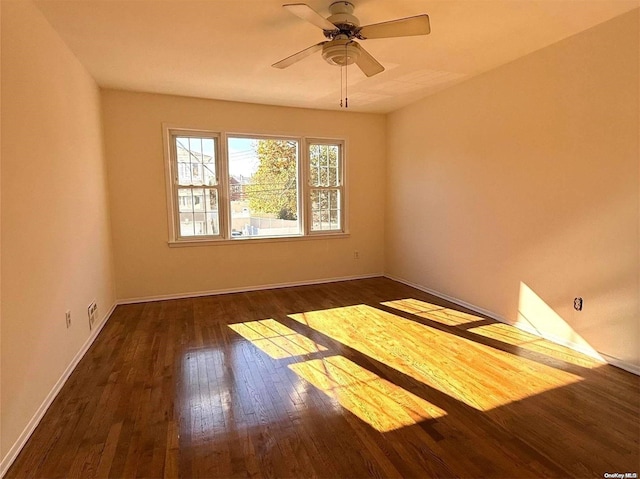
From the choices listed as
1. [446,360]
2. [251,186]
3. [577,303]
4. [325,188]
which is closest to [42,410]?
[446,360]

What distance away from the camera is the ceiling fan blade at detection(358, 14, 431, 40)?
2.04 metres

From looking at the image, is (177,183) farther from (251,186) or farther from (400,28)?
(400,28)

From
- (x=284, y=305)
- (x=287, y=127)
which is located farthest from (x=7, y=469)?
(x=287, y=127)

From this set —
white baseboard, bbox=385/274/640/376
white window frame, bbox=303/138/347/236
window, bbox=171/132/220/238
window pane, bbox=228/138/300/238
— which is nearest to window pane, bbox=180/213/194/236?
window, bbox=171/132/220/238

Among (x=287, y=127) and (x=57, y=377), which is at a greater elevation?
(x=287, y=127)

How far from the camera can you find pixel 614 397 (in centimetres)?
220

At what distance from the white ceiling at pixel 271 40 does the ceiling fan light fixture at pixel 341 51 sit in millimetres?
232

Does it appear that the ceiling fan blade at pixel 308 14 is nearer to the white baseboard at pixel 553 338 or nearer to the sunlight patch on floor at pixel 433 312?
the sunlight patch on floor at pixel 433 312

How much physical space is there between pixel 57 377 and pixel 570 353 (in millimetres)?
3796

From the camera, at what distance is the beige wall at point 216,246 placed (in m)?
4.12

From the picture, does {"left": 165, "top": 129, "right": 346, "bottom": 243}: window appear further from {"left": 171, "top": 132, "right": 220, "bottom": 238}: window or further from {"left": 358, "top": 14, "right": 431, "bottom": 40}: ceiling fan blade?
{"left": 358, "top": 14, "right": 431, "bottom": 40}: ceiling fan blade

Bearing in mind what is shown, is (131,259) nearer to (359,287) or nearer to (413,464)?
(359,287)

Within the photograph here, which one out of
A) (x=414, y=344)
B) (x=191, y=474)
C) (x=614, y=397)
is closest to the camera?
(x=191, y=474)

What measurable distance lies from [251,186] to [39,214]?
109 inches
